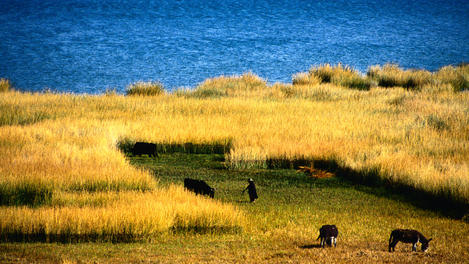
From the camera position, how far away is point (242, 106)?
26562 millimetres

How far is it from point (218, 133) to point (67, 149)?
5281 millimetres

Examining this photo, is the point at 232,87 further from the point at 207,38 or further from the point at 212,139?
the point at 207,38

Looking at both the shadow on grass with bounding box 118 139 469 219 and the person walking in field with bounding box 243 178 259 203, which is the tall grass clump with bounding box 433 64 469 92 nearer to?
the shadow on grass with bounding box 118 139 469 219

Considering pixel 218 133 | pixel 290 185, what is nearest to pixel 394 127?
pixel 218 133

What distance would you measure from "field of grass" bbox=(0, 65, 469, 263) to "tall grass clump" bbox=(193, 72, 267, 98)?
2097 mm

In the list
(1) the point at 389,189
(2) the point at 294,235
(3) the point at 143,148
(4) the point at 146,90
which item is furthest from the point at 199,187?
(4) the point at 146,90

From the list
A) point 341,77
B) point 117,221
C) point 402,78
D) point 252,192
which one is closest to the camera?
point 117,221

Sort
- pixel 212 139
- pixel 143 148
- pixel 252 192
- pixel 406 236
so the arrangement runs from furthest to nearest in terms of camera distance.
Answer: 1. pixel 212 139
2. pixel 143 148
3. pixel 252 192
4. pixel 406 236

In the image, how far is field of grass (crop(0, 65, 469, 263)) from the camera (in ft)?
32.9

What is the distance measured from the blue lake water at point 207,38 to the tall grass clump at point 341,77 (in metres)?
14.4

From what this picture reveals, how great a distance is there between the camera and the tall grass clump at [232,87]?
31.6m

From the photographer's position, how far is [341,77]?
35875 millimetres

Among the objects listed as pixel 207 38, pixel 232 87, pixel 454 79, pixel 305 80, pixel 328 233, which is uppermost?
pixel 207 38

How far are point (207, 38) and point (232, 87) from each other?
58.9 meters
